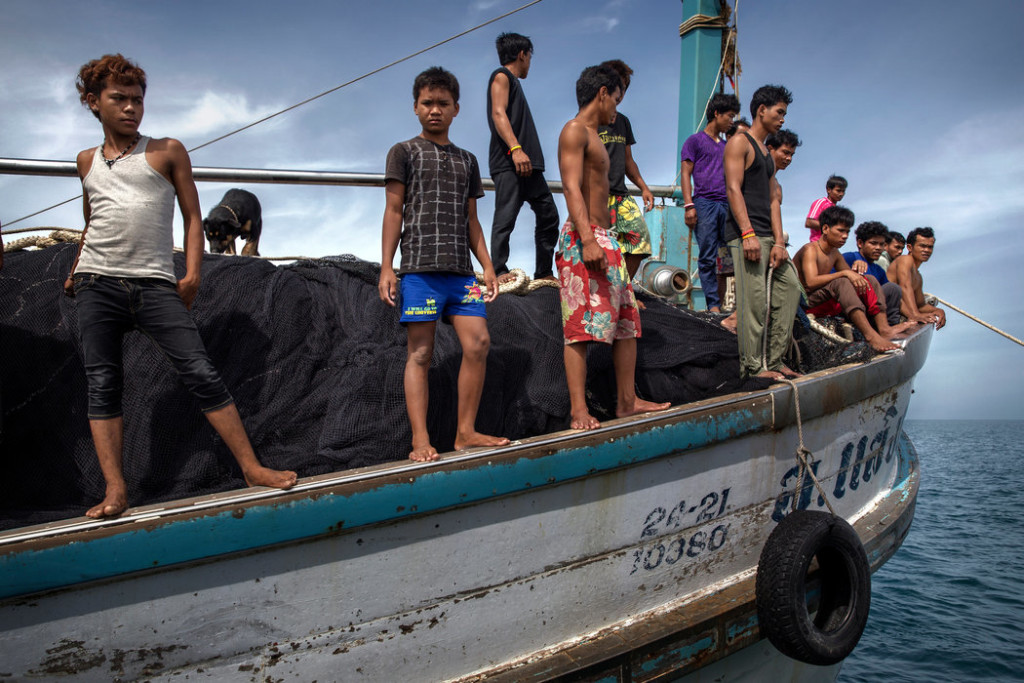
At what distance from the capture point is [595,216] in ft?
10.2

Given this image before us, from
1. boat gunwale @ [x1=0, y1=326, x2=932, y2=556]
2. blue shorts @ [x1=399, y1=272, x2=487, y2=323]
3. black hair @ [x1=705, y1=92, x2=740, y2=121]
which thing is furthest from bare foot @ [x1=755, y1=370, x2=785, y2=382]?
black hair @ [x1=705, y1=92, x2=740, y2=121]

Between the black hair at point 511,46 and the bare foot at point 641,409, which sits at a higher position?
the black hair at point 511,46

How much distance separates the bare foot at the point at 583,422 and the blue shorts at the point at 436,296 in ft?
1.93

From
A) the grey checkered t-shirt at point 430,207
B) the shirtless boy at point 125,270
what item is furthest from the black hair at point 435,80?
the shirtless boy at point 125,270

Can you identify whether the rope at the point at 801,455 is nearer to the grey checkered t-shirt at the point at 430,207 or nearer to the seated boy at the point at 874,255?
the grey checkered t-shirt at the point at 430,207

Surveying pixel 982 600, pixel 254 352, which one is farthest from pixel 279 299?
pixel 982 600

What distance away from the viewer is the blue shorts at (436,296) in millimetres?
2662

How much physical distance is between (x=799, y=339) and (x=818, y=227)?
3.04 meters

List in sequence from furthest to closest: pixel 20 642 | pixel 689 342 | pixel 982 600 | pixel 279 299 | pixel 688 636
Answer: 1. pixel 982 600
2. pixel 689 342
3. pixel 279 299
4. pixel 688 636
5. pixel 20 642

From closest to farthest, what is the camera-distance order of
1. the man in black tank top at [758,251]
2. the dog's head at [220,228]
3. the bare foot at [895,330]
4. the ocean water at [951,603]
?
the man in black tank top at [758,251] → the dog's head at [220,228] → the bare foot at [895,330] → the ocean water at [951,603]

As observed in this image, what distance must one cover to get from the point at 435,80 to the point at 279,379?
147cm

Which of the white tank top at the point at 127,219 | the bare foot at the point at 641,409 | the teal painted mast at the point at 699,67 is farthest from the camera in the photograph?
the teal painted mast at the point at 699,67

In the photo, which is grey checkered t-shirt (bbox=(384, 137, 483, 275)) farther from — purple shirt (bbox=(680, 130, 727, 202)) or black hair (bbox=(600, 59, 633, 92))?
purple shirt (bbox=(680, 130, 727, 202))

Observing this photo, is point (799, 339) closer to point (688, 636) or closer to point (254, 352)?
point (688, 636)
